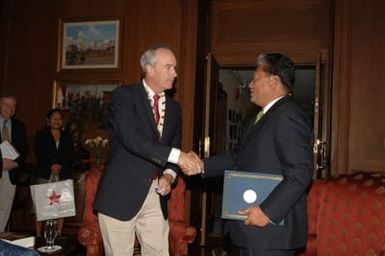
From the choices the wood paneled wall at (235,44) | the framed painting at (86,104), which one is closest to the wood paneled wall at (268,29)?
the wood paneled wall at (235,44)

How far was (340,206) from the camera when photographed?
2.69 m

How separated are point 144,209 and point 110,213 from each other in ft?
0.62

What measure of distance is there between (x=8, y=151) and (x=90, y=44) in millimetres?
1814

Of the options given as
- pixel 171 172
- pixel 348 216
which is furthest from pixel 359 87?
pixel 171 172

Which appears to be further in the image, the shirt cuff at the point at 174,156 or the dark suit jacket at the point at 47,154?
the dark suit jacket at the point at 47,154

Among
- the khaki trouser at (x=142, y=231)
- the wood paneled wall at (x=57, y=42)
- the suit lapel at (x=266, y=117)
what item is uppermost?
the wood paneled wall at (x=57, y=42)

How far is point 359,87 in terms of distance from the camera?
14.4 feet

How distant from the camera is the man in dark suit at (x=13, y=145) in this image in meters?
4.31

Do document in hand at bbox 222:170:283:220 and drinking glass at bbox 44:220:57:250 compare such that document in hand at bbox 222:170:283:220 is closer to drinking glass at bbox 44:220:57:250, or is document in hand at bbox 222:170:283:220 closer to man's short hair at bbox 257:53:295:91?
man's short hair at bbox 257:53:295:91

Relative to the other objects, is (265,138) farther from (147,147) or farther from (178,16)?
(178,16)

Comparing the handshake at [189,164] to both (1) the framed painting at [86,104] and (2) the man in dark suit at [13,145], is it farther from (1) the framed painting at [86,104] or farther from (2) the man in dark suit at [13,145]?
(1) the framed painting at [86,104]

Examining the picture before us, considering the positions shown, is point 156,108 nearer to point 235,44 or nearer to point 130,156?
point 130,156

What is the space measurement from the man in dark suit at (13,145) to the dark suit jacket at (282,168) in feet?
10.3

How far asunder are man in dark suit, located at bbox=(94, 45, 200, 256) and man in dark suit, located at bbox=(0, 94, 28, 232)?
2515mm
